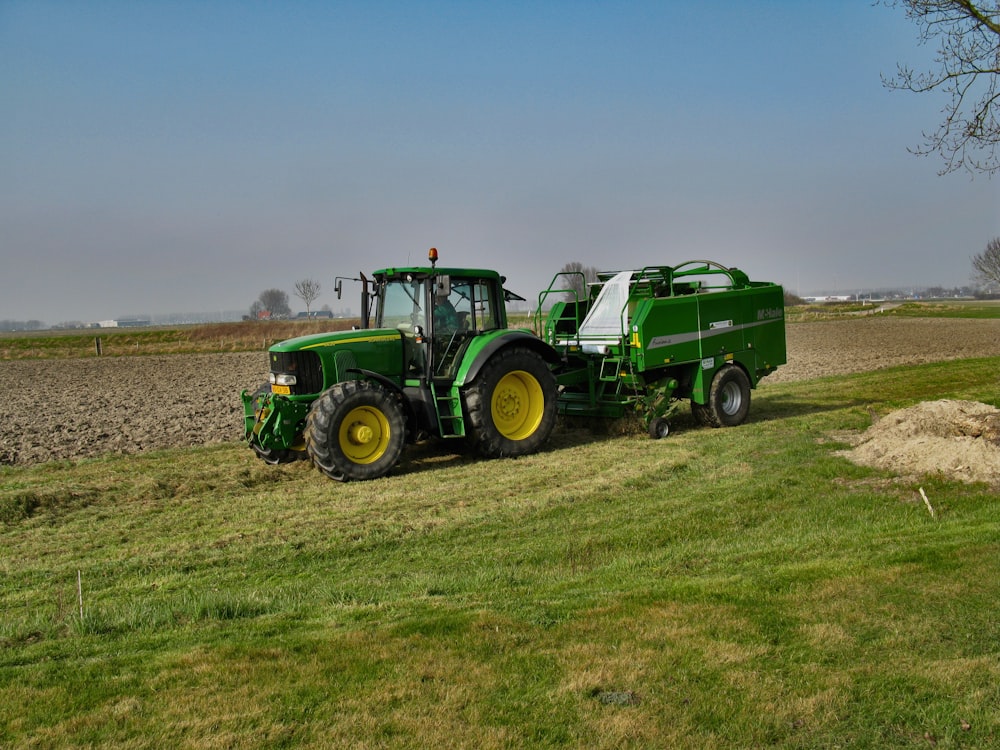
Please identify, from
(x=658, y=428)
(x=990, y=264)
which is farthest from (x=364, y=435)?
(x=990, y=264)

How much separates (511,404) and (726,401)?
3887 millimetres

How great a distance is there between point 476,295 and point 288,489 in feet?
11.5

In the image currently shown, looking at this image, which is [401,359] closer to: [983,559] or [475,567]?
[475,567]

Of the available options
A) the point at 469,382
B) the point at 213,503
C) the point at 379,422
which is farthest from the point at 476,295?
the point at 213,503

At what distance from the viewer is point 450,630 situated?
197 inches

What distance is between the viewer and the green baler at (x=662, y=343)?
12195 millimetres

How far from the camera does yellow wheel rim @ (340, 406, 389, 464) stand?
32.3 feet

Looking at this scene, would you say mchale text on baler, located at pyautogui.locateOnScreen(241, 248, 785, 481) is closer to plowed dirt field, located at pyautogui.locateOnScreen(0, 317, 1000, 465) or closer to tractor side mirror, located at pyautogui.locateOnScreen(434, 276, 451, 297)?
tractor side mirror, located at pyautogui.locateOnScreen(434, 276, 451, 297)

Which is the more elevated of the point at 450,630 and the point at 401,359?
the point at 401,359

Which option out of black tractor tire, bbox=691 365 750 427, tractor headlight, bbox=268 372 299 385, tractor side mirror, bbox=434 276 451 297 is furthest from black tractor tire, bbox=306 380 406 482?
black tractor tire, bbox=691 365 750 427

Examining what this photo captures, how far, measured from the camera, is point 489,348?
10781 millimetres

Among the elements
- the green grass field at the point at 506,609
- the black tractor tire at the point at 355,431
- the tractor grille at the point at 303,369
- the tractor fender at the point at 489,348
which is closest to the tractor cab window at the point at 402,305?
the tractor fender at the point at 489,348

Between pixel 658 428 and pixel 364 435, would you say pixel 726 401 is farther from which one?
pixel 364 435

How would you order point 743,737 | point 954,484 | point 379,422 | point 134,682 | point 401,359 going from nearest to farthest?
point 743,737
point 134,682
point 954,484
point 379,422
point 401,359
